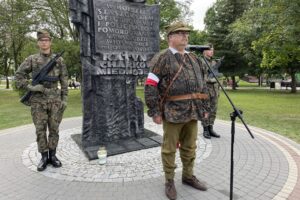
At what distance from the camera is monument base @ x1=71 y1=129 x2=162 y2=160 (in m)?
5.08

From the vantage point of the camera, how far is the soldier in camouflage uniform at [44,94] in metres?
4.15

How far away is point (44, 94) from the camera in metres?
4.18

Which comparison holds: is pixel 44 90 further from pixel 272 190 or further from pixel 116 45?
pixel 272 190

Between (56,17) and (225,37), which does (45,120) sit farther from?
(225,37)

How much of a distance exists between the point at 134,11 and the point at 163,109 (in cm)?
329

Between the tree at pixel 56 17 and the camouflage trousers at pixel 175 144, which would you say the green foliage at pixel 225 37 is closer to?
the tree at pixel 56 17

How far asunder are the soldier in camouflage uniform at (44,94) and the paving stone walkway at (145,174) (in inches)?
19.2

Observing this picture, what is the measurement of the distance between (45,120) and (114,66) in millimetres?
1955

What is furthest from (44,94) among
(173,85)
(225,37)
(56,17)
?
(225,37)

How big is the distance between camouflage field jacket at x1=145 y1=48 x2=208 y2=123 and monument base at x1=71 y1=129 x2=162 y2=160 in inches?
82.9

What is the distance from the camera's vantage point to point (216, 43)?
26.4 m

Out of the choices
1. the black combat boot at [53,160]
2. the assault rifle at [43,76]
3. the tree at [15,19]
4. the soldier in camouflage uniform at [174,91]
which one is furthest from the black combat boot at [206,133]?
the tree at [15,19]

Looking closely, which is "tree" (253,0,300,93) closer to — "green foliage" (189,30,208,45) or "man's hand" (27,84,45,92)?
"man's hand" (27,84,45,92)

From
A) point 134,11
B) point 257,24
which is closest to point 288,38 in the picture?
point 257,24
